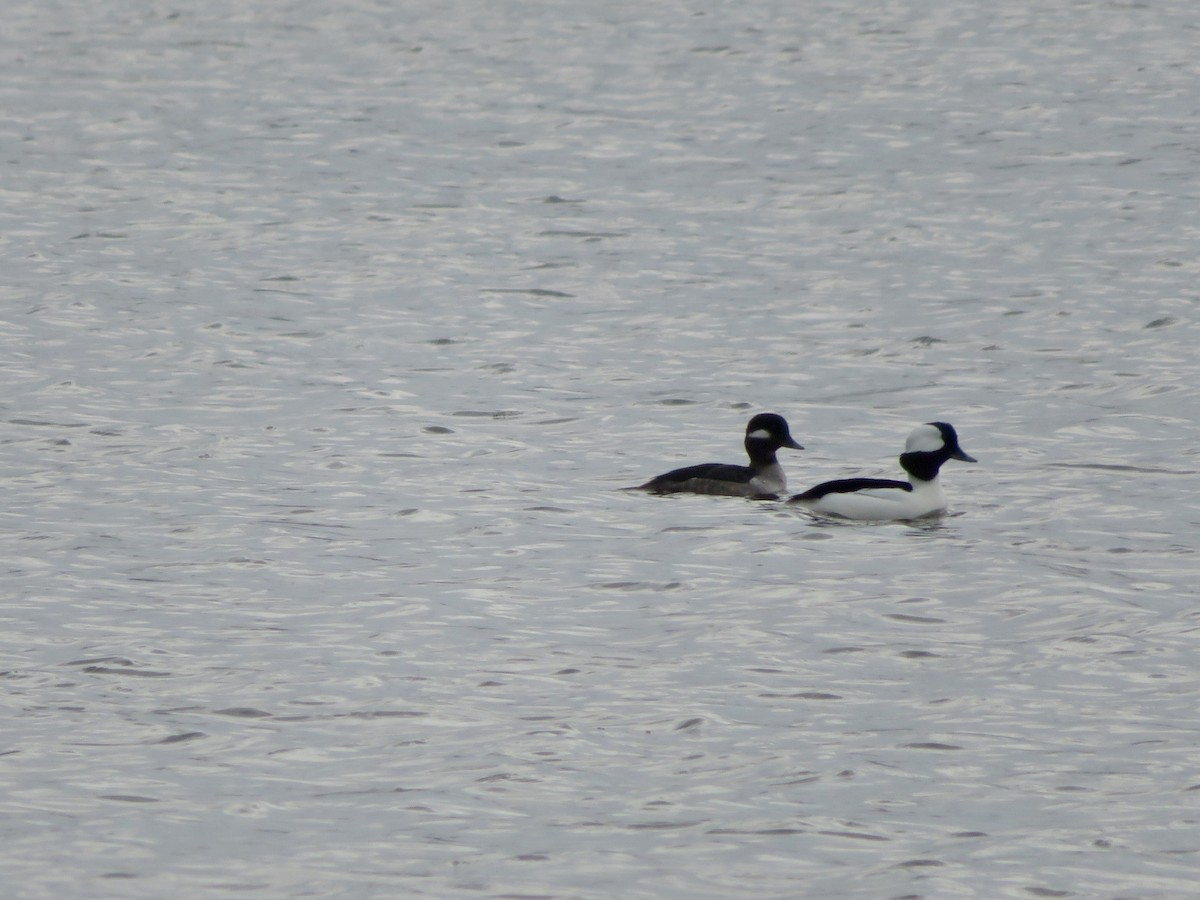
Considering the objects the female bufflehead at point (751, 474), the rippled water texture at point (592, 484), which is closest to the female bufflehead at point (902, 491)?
the rippled water texture at point (592, 484)

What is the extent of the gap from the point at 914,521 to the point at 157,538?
5.13 metres

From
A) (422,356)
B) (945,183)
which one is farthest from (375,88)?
(422,356)

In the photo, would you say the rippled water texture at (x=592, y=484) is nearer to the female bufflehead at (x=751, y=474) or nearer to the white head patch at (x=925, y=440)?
the female bufflehead at (x=751, y=474)

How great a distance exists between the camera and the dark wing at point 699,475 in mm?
14125

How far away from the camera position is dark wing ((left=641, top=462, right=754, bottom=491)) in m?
14.1

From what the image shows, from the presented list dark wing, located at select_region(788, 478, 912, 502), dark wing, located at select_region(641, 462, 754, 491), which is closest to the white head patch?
dark wing, located at select_region(788, 478, 912, 502)

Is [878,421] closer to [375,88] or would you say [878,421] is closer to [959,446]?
[959,446]

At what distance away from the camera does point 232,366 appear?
18359 mm

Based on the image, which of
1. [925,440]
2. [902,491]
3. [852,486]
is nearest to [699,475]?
[852,486]

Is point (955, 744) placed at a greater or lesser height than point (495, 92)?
lesser

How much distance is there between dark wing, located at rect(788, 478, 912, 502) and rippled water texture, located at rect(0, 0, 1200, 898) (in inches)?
11.8

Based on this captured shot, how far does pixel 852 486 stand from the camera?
1382 centimetres

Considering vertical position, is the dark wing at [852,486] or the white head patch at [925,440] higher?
the white head patch at [925,440]

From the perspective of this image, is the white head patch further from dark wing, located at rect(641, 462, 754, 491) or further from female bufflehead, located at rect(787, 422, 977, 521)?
dark wing, located at rect(641, 462, 754, 491)
